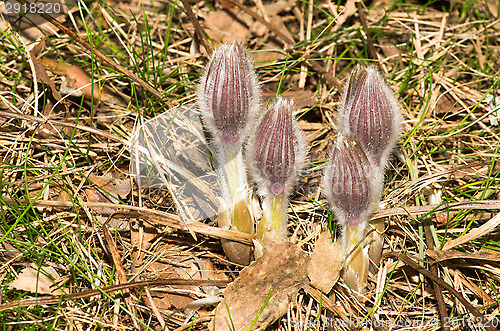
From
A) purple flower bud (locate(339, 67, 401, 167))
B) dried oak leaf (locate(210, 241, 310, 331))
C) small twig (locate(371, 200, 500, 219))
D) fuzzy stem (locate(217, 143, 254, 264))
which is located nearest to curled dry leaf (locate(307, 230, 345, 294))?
dried oak leaf (locate(210, 241, 310, 331))

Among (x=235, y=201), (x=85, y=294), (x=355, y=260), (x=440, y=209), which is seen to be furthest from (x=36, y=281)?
(x=440, y=209)

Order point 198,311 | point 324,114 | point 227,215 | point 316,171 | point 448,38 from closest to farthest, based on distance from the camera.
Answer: point 198,311
point 227,215
point 316,171
point 324,114
point 448,38

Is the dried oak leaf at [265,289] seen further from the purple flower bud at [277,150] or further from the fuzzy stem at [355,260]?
→ the purple flower bud at [277,150]

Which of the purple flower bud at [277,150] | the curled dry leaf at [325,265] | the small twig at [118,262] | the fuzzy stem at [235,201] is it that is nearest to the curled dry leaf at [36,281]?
the small twig at [118,262]

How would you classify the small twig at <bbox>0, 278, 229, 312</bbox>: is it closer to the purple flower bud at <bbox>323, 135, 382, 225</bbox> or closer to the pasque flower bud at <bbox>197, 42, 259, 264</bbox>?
the pasque flower bud at <bbox>197, 42, 259, 264</bbox>

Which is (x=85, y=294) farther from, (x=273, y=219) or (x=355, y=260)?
(x=355, y=260)

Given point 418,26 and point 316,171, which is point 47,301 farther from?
point 418,26

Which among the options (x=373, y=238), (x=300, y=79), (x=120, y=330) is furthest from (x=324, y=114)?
(x=120, y=330)
